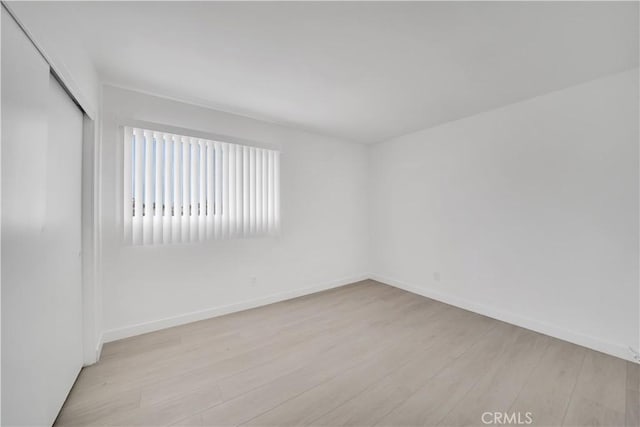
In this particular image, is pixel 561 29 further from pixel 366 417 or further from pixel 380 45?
pixel 366 417

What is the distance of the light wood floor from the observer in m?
1.53

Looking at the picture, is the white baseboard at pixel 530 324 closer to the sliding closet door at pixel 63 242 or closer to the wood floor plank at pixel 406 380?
the wood floor plank at pixel 406 380

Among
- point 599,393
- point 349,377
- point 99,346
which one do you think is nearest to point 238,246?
point 99,346

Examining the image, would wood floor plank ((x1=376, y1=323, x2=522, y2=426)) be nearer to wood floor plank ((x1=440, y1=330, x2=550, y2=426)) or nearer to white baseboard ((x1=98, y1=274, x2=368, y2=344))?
wood floor plank ((x1=440, y1=330, x2=550, y2=426))

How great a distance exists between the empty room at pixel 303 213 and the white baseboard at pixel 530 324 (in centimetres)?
2

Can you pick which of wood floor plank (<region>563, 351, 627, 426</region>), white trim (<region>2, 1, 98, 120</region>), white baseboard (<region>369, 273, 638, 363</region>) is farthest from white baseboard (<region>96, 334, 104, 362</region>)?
white baseboard (<region>369, 273, 638, 363</region>)

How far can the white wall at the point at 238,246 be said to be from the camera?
93.2 inches

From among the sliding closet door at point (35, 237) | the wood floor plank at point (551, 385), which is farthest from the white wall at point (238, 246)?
the wood floor plank at point (551, 385)

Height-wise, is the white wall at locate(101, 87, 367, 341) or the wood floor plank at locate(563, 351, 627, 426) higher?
the white wall at locate(101, 87, 367, 341)

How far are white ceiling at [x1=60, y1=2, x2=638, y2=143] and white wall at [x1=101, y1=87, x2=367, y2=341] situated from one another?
0.33 m

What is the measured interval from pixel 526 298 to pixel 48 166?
4271 millimetres

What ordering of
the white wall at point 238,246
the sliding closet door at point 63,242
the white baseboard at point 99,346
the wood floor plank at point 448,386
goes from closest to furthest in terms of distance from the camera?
the sliding closet door at point 63,242 → the wood floor plank at point 448,386 → the white baseboard at point 99,346 → the white wall at point 238,246

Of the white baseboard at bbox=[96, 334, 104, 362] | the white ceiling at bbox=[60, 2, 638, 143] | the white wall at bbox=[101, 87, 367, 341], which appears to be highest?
the white ceiling at bbox=[60, 2, 638, 143]

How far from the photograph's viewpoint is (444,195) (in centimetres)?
345
